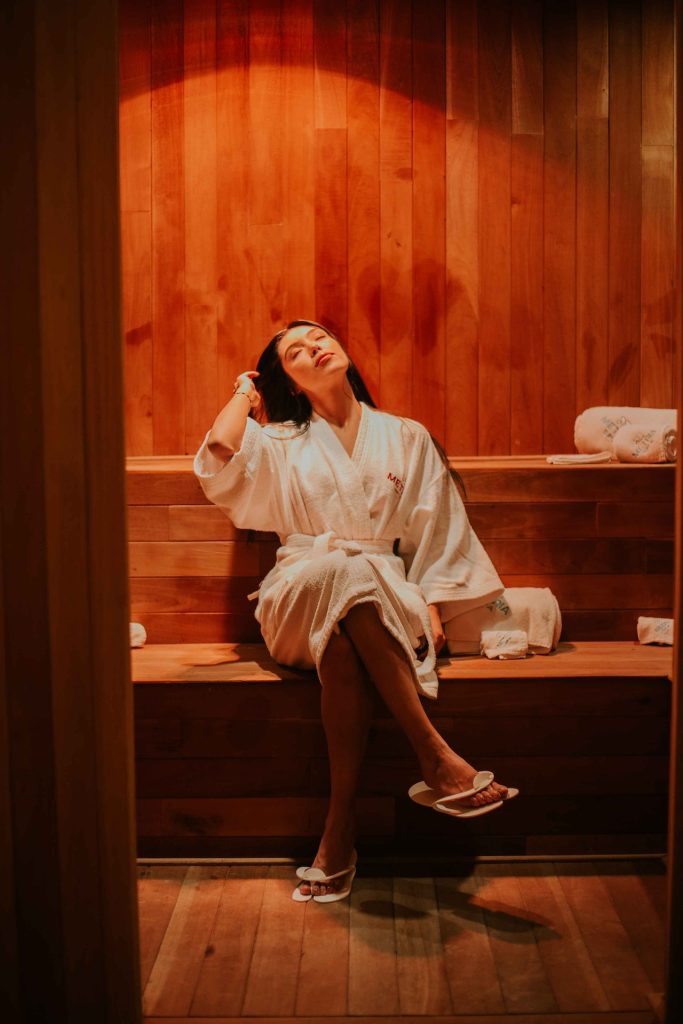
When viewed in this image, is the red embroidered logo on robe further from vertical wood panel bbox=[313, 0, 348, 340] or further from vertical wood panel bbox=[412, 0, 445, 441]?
vertical wood panel bbox=[313, 0, 348, 340]

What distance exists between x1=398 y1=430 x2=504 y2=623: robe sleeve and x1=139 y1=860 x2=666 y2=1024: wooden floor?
2.15ft

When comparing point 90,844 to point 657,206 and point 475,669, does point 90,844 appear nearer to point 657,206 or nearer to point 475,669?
point 475,669

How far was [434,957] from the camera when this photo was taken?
6.27 feet

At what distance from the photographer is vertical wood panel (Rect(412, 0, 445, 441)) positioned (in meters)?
3.25

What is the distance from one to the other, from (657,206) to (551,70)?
1.85 feet

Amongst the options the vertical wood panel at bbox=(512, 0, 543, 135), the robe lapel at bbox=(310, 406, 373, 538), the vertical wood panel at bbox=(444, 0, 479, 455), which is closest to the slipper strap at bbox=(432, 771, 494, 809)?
the robe lapel at bbox=(310, 406, 373, 538)

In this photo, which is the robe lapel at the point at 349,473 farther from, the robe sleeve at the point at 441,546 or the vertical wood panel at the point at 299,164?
the vertical wood panel at the point at 299,164

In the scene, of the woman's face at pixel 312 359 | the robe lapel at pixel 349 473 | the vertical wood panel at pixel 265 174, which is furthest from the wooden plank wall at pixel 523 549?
the vertical wood panel at pixel 265 174

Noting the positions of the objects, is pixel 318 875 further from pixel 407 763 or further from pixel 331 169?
pixel 331 169

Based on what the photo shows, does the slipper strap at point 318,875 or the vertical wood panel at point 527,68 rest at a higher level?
the vertical wood panel at point 527,68

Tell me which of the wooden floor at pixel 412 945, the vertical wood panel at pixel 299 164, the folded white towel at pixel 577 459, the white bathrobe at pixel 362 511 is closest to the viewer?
the wooden floor at pixel 412 945

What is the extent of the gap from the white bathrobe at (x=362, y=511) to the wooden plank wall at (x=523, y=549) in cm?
16

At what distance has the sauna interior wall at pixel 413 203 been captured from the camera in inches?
128

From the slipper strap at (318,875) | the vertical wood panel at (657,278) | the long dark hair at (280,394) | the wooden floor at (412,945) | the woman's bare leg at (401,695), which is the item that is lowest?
the wooden floor at (412,945)
